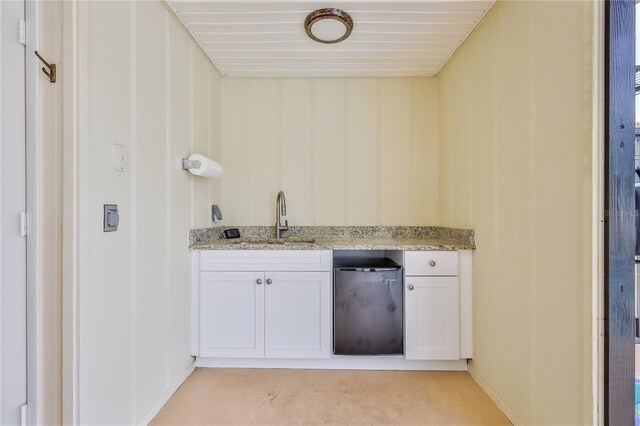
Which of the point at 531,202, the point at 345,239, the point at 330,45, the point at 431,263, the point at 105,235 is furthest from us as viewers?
the point at 345,239

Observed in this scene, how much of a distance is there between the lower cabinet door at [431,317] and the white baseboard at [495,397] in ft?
0.66

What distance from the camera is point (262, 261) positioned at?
1.96 metres

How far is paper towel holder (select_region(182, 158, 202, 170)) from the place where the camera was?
187 centimetres

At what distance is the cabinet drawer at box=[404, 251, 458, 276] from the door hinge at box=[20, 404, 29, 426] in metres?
1.86

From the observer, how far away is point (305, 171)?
2.54m

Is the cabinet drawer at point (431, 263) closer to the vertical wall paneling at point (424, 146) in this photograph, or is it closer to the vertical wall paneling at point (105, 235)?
the vertical wall paneling at point (424, 146)

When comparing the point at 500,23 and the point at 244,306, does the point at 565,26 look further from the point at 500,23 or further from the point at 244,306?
the point at 244,306

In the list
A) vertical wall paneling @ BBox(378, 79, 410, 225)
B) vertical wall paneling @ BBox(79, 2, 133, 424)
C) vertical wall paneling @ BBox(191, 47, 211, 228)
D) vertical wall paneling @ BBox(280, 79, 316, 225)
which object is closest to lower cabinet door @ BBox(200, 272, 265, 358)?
vertical wall paneling @ BBox(191, 47, 211, 228)

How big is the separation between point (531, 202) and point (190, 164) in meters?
1.91

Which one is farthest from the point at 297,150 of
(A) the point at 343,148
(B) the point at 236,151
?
(B) the point at 236,151

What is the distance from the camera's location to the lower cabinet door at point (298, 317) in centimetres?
195

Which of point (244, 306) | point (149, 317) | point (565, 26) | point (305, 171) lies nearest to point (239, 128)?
point (305, 171)

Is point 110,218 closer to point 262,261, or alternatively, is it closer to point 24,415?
point 24,415

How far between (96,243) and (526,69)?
204cm
